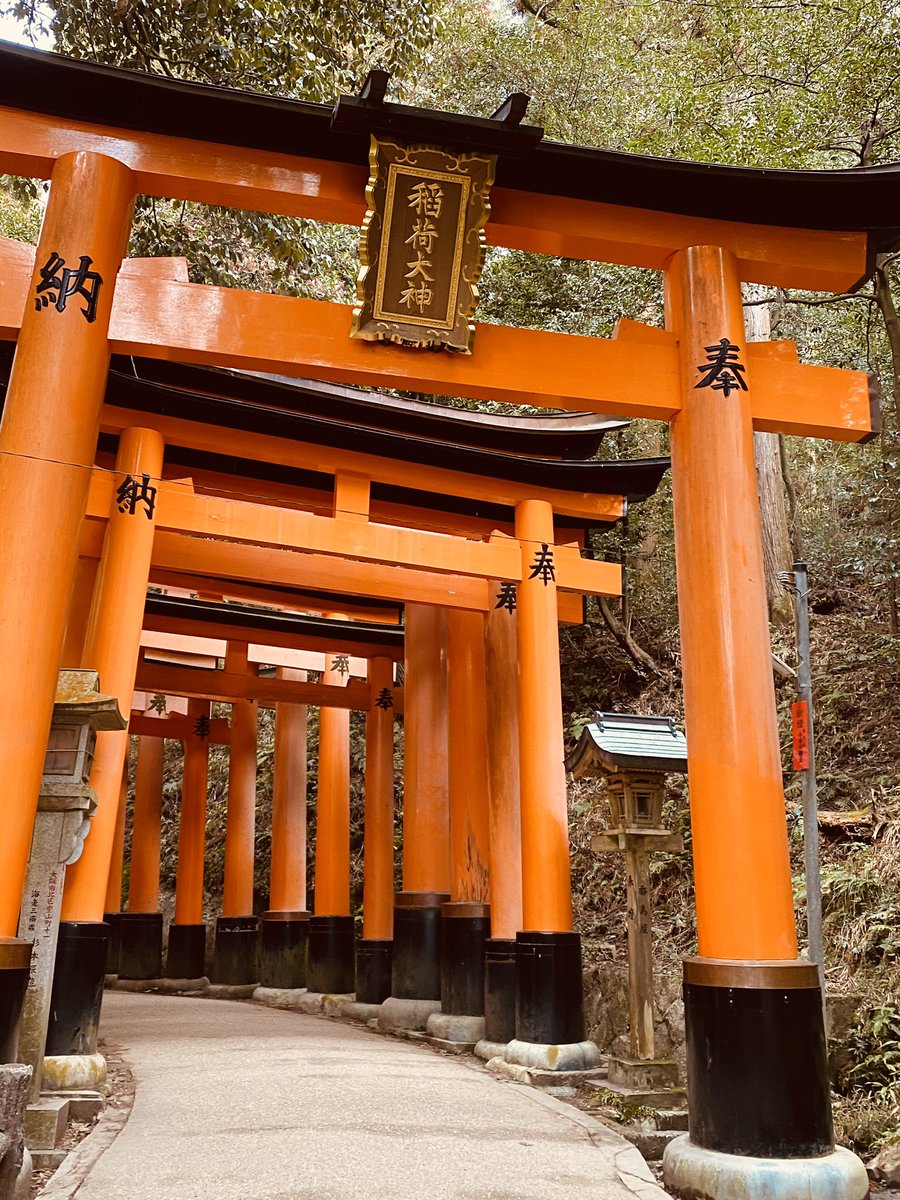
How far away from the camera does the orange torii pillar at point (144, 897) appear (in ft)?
58.3

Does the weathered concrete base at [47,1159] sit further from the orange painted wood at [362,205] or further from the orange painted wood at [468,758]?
the orange painted wood at [362,205]

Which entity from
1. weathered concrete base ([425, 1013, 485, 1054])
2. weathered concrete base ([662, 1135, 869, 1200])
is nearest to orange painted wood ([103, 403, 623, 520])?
weathered concrete base ([425, 1013, 485, 1054])

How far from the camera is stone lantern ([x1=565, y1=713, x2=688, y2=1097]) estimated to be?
7715 millimetres

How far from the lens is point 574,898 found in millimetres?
12477

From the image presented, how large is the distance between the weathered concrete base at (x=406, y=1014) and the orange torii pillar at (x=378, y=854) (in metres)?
1.69

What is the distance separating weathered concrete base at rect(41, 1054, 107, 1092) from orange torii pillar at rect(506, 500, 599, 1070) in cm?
359

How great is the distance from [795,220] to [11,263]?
4.97 meters

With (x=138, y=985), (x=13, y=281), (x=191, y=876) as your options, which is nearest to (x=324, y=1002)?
(x=191, y=876)

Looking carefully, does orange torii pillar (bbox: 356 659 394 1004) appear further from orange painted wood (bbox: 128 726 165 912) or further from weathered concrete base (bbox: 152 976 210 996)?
orange painted wood (bbox: 128 726 165 912)

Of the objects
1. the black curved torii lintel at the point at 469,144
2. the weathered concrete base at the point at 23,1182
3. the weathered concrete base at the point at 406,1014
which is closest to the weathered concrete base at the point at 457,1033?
the weathered concrete base at the point at 406,1014

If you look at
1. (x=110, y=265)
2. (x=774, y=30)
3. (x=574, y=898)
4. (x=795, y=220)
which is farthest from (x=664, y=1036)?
(x=774, y=30)

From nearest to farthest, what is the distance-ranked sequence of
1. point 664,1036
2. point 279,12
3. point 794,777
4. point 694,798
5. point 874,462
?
point 694,798, point 664,1036, point 279,12, point 794,777, point 874,462

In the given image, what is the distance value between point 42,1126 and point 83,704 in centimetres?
246

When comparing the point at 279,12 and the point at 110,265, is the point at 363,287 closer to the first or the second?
the point at 110,265
